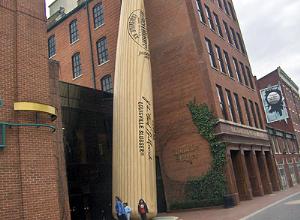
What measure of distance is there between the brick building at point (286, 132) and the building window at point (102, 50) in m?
20.7

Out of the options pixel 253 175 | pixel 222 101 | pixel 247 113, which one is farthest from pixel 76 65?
pixel 253 175

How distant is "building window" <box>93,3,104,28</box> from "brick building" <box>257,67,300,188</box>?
71.0 feet

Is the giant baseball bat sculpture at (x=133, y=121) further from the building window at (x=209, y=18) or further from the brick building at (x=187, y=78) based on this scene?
the building window at (x=209, y=18)

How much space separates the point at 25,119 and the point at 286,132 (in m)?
46.5

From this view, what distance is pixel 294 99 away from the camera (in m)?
66.4

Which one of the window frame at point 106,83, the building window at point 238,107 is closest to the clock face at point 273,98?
the building window at point 238,107

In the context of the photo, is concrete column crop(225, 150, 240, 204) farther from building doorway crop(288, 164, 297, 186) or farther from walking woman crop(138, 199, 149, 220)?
building doorway crop(288, 164, 297, 186)

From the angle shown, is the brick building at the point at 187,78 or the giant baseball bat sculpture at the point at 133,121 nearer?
the giant baseball bat sculpture at the point at 133,121

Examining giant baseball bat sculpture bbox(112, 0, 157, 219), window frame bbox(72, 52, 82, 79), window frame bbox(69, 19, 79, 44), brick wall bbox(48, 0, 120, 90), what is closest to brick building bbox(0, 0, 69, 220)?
giant baseball bat sculpture bbox(112, 0, 157, 219)

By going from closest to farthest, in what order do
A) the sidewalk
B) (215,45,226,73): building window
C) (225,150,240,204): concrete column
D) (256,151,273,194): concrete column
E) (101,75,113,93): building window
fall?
the sidewalk
(225,150,240,204): concrete column
(215,45,226,73): building window
(101,75,113,93): building window
(256,151,273,194): concrete column

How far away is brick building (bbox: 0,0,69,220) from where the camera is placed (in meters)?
10.9

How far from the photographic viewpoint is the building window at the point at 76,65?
124 ft

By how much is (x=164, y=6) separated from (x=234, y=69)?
9.27 m

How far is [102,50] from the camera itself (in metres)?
35.5
